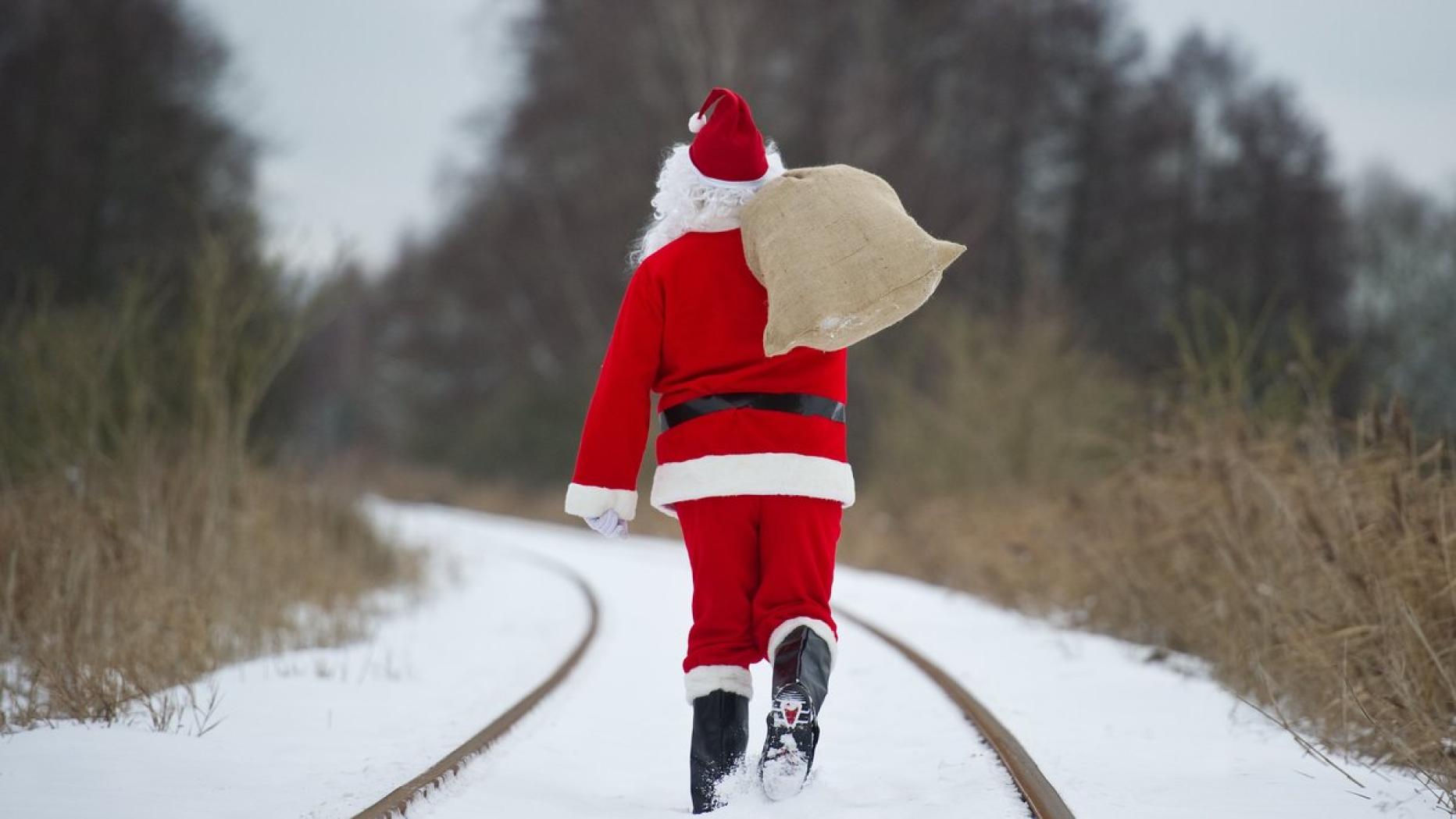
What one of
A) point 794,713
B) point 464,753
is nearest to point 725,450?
point 794,713

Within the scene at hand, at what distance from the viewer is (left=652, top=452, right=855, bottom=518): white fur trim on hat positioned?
3.36 meters

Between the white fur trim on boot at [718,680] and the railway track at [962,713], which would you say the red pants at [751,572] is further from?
the railway track at [962,713]

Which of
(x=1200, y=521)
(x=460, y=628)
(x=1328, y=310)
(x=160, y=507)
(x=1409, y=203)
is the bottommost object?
(x=460, y=628)

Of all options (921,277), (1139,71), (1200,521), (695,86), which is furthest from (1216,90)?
(921,277)

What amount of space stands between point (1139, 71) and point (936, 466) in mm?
15500

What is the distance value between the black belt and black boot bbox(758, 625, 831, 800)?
561 mm

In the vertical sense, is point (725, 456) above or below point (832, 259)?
below

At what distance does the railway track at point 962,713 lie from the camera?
308 centimetres

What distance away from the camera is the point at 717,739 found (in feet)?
11.0

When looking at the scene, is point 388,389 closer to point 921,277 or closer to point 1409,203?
point 1409,203

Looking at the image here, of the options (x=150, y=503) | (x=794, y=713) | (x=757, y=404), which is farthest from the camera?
(x=150, y=503)

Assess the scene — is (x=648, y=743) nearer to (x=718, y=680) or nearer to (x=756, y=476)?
(x=718, y=680)

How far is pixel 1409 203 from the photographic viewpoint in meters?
22.9

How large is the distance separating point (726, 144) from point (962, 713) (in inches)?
81.7
